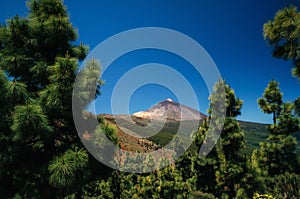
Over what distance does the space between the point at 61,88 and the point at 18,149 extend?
1.86 m

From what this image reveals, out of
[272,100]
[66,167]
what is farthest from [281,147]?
[66,167]

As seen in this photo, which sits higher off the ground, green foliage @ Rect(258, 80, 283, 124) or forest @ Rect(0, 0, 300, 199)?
green foliage @ Rect(258, 80, 283, 124)

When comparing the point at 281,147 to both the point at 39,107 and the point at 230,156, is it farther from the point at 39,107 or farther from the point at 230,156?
the point at 39,107

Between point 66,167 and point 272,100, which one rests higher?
point 272,100

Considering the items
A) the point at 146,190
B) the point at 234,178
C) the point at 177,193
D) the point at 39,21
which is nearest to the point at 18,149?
the point at 39,21

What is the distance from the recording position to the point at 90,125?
21.0 ft

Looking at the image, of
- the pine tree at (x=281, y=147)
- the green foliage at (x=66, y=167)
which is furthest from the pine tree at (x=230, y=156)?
the green foliage at (x=66, y=167)

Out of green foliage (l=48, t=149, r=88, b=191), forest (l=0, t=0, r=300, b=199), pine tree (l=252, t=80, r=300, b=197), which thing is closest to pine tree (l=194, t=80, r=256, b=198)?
pine tree (l=252, t=80, r=300, b=197)

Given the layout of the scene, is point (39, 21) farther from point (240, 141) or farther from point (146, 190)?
point (146, 190)

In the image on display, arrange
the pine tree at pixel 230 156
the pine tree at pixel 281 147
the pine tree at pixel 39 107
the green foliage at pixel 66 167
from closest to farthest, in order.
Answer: the green foliage at pixel 66 167, the pine tree at pixel 39 107, the pine tree at pixel 230 156, the pine tree at pixel 281 147

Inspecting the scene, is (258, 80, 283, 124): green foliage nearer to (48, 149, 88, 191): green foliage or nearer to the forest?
the forest

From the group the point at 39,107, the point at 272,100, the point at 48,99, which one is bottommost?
the point at 39,107

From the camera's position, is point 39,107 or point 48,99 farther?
point 48,99

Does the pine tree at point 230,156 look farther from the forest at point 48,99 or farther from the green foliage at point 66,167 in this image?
the green foliage at point 66,167
